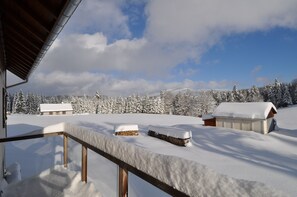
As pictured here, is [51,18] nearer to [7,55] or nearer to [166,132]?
[7,55]

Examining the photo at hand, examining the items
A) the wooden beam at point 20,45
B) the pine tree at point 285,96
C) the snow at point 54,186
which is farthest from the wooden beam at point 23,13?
the pine tree at point 285,96

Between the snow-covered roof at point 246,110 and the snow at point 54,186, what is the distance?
22.0 m

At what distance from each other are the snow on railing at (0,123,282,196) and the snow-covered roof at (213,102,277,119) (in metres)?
22.9

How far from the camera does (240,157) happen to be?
45.5 ft

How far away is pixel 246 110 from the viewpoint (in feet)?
80.7

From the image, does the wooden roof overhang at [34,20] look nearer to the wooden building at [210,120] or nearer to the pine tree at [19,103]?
the wooden building at [210,120]

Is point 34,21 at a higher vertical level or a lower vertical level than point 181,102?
higher

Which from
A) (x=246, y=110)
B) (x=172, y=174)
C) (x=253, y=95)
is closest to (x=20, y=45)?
(x=172, y=174)

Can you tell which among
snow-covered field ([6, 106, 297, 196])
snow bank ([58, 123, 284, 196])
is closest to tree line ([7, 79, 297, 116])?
snow-covered field ([6, 106, 297, 196])

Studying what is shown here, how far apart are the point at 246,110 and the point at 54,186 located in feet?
77.1

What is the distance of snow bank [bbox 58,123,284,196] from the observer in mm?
1073

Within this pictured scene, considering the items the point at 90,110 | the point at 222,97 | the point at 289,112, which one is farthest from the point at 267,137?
the point at 90,110

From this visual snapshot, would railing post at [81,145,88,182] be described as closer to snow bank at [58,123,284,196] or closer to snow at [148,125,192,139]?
snow bank at [58,123,284,196]

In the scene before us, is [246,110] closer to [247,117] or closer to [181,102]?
[247,117]
